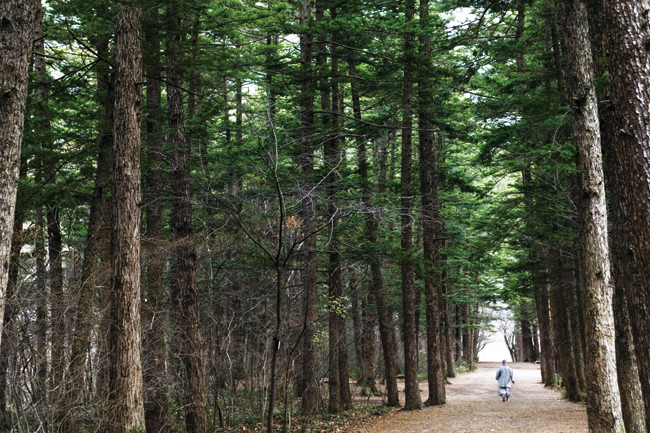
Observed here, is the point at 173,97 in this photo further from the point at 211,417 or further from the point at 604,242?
the point at 604,242

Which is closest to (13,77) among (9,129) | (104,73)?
(9,129)

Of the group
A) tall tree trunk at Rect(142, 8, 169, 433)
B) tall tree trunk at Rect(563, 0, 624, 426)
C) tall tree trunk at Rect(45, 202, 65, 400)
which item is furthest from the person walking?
tall tree trunk at Rect(45, 202, 65, 400)

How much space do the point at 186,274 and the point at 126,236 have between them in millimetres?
2927

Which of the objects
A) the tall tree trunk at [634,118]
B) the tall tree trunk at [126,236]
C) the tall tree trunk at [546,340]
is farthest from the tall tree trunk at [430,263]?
the tall tree trunk at [634,118]

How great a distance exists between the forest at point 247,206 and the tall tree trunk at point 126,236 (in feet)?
0.10

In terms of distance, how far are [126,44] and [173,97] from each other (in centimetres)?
305

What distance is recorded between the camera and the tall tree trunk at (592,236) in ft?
24.2

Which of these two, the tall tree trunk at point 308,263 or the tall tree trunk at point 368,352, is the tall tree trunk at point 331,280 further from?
the tall tree trunk at point 368,352

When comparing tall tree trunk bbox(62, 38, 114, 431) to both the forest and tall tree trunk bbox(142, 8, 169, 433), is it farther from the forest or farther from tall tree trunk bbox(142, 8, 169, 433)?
tall tree trunk bbox(142, 8, 169, 433)

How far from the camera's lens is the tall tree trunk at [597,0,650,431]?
16.0ft

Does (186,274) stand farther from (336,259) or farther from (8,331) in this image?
(336,259)

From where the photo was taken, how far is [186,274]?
10.6m

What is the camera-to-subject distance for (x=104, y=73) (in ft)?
34.7

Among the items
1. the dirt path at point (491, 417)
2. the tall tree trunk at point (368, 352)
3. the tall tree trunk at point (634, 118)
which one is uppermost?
the tall tree trunk at point (634, 118)
